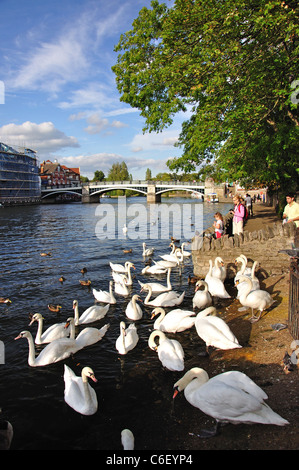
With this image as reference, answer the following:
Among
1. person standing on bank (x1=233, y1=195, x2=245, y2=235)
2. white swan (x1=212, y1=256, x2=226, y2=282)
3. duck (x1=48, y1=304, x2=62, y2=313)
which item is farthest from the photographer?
person standing on bank (x1=233, y1=195, x2=245, y2=235)

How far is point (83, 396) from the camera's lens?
16.7 feet

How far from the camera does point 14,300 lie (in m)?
10.9

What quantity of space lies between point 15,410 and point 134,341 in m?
2.83

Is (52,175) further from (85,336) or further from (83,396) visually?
(83,396)

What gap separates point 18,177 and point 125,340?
3966 inches

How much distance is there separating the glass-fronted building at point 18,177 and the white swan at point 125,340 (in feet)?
281

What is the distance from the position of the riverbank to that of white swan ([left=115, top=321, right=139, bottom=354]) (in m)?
1.67

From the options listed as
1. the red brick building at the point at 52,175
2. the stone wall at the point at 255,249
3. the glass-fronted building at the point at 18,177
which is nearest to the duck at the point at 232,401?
the stone wall at the point at 255,249

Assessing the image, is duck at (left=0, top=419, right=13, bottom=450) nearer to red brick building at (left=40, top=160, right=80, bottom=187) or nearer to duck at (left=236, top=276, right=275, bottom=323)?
duck at (left=236, top=276, right=275, bottom=323)

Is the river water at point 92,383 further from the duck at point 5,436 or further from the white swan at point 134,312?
the duck at point 5,436

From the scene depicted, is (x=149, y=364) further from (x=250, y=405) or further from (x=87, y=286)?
(x=87, y=286)

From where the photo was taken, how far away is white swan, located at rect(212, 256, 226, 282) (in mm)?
10453

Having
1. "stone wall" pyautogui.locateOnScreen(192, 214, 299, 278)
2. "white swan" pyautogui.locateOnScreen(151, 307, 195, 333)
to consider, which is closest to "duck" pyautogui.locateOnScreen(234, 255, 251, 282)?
"stone wall" pyautogui.locateOnScreen(192, 214, 299, 278)

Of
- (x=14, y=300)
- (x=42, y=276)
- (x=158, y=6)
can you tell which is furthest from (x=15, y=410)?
(x=158, y=6)
